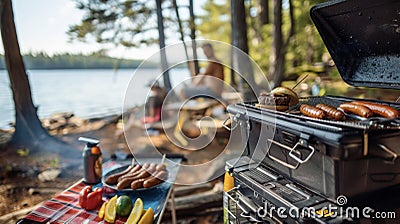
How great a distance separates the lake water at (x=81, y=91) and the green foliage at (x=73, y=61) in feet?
0.43

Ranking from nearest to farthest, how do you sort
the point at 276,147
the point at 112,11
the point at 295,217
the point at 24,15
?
the point at 295,217 < the point at 276,147 < the point at 24,15 < the point at 112,11

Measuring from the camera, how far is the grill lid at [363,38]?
1.32 meters

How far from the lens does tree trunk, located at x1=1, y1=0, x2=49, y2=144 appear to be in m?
3.61

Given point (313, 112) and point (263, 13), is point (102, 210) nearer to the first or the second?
point (313, 112)

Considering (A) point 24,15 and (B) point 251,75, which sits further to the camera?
(A) point 24,15

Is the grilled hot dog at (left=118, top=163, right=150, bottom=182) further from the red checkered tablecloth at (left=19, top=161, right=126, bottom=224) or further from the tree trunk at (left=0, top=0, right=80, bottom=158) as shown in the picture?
the tree trunk at (left=0, top=0, right=80, bottom=158)

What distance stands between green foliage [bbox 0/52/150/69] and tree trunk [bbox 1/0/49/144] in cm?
17

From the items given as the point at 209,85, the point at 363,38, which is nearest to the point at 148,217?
the point at 363,38

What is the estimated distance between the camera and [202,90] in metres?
4.24

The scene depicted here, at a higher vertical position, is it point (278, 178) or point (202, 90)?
point (202, 90)

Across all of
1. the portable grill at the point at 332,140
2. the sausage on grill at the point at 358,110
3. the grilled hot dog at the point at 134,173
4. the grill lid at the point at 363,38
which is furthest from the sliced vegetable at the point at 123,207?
the grill lid at the point at 363,38

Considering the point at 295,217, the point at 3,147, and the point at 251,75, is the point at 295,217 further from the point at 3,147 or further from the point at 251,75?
the point at 3,147

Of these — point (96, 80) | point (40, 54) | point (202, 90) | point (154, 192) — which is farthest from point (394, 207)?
point (96, 80)

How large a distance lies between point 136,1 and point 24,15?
2.06m
